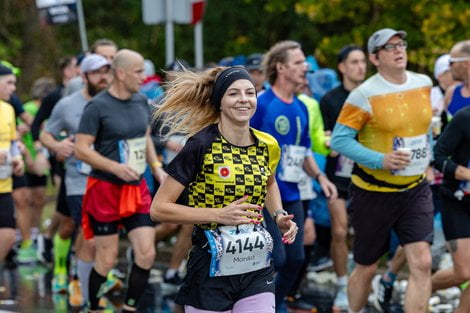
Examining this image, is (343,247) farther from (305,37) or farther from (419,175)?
(305,37)

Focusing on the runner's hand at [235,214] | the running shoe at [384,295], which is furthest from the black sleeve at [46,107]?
the runner's hand at [235,214]

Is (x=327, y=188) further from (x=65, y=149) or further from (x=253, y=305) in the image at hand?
(x=253, y=305)

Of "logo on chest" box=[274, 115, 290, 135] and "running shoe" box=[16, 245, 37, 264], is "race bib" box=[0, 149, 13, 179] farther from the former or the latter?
"running shoe" box=[16, 245, 37, 264]

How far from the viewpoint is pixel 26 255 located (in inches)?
502

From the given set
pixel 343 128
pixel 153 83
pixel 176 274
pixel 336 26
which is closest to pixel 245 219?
pixel 343 128

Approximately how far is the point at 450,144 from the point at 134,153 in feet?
7.58

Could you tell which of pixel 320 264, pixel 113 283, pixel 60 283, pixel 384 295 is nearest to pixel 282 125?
pixel 384 295

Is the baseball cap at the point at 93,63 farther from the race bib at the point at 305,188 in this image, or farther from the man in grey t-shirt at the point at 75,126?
the race bib at the point at 305,188

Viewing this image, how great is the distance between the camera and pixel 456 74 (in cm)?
867

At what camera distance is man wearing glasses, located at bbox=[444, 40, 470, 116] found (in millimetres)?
8414

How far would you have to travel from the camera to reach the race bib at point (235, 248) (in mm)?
5973

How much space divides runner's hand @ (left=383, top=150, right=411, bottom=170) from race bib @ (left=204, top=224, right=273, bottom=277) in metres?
1.82

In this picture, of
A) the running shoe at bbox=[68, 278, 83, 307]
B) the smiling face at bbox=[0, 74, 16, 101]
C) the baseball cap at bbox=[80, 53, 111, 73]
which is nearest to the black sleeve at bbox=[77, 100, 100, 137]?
the baseball cap at bbox=[80, 53, 111, 73]

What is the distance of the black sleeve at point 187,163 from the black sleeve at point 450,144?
2.43m
